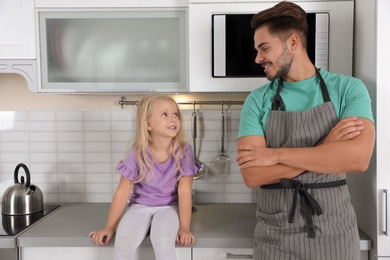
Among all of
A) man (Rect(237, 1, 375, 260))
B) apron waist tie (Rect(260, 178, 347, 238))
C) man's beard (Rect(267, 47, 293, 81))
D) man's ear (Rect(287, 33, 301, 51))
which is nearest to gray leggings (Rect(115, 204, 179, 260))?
man (Rect(237, 1, 375, 260))

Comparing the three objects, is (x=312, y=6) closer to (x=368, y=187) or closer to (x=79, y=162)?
(x=368, y=187)

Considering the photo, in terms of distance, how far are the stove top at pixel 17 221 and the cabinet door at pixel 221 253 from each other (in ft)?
2.31

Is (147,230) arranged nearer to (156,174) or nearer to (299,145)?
(156,174)

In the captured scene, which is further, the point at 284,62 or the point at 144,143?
the point at 144,143

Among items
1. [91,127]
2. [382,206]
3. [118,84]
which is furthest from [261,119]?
[91,127]

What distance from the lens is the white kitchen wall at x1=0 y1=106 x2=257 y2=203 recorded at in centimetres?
219

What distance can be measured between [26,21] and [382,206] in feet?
5.17

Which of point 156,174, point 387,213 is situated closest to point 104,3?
point 156,174

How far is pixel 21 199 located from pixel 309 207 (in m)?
1.27

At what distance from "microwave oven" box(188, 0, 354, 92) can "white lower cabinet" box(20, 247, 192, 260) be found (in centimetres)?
66

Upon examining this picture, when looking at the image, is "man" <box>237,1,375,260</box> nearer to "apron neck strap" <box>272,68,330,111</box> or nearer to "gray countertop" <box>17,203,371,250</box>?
"apron neck strap" <box>272,68,330,111</box>

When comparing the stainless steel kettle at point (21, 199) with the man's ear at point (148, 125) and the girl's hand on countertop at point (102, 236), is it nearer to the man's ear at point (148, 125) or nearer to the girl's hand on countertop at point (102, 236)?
the girl's hand on countertop at point (102, 236)

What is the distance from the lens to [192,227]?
1764 mm

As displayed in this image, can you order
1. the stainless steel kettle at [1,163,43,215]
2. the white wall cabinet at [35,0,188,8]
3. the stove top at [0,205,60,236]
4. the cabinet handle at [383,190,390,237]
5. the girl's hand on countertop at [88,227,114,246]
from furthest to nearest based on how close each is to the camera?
1. the stainless steel kettle at [1,163,43,215]
2. the white wall cabinet at [35,0,188,8]
3. the stove top at [0,205,60,236]
4. the girl's hand on countertop at [88,227,114,246]
5. the cabinet handle at [383,190,390,237]
